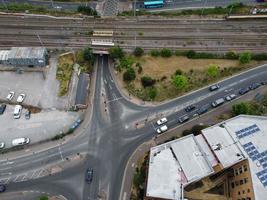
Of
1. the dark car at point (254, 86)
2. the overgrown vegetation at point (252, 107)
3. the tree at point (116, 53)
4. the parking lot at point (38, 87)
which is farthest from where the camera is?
the tree at point (116, 53)

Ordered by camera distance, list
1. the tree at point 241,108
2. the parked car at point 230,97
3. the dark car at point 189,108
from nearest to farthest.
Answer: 1. the tree at point 241,108
2. the dark car at point 189,108
3. the parked car at point 230,97

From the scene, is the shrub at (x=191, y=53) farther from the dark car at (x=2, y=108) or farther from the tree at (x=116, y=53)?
the dark car at (x=2, y=108)

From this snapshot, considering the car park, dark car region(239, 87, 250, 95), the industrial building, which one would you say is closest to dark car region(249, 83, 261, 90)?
dark car region(239, 87, 250, 95)

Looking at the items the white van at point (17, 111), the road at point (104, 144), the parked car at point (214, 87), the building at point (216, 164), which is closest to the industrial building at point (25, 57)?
the white van at point (17, 111)

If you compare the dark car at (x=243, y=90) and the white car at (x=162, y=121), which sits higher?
the dark car at (x=243, y=90)

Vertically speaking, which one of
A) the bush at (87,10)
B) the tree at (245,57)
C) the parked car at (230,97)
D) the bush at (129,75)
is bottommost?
the parked car at (230,97)

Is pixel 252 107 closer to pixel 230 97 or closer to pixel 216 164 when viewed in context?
pixel 230 97

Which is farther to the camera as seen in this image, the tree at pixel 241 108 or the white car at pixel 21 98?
the white car at pixel 21 98

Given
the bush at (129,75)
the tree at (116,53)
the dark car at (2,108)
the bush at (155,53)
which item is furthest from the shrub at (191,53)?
the dark car at (2,108)
